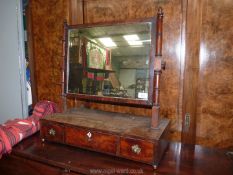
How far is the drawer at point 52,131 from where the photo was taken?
104cm

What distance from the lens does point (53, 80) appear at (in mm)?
1523

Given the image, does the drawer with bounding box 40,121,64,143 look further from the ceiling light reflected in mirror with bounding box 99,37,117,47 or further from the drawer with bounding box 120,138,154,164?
the ceiling light reflected in mirror with bounding box 99,37,117,47

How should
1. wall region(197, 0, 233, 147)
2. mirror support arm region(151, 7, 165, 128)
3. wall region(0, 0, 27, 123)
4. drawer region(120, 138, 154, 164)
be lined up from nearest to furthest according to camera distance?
1. drawer region(120, 138, 154, 164)
2. mirror support arm region(151, 7, 165, 128)
3. wall region(197, 0, 233, 147)
4. wall region(0, 0, 27, 123)

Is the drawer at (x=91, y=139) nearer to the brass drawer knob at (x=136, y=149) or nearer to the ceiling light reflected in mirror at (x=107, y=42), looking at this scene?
the brass drawer knob at (x=136, y=149)

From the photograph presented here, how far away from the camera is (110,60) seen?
1.11 meters

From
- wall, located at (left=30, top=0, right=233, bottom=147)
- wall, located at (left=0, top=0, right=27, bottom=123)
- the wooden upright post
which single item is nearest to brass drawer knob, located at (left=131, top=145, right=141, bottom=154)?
the wooden upright post

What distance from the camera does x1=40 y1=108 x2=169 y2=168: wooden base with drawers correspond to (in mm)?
835

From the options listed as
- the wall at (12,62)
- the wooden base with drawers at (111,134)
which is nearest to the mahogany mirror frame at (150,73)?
the wooden base with drawers at (111,134)

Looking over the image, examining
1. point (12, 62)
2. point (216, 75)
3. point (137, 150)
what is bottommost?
point (137, 150)

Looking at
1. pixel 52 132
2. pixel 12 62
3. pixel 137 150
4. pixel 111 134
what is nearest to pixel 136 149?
pixel 137 150

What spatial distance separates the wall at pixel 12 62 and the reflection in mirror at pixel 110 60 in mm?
519

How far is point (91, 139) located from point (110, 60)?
0.50 meters

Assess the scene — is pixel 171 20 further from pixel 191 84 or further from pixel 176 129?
pixel 176 129

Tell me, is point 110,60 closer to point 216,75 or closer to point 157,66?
point 157,66
